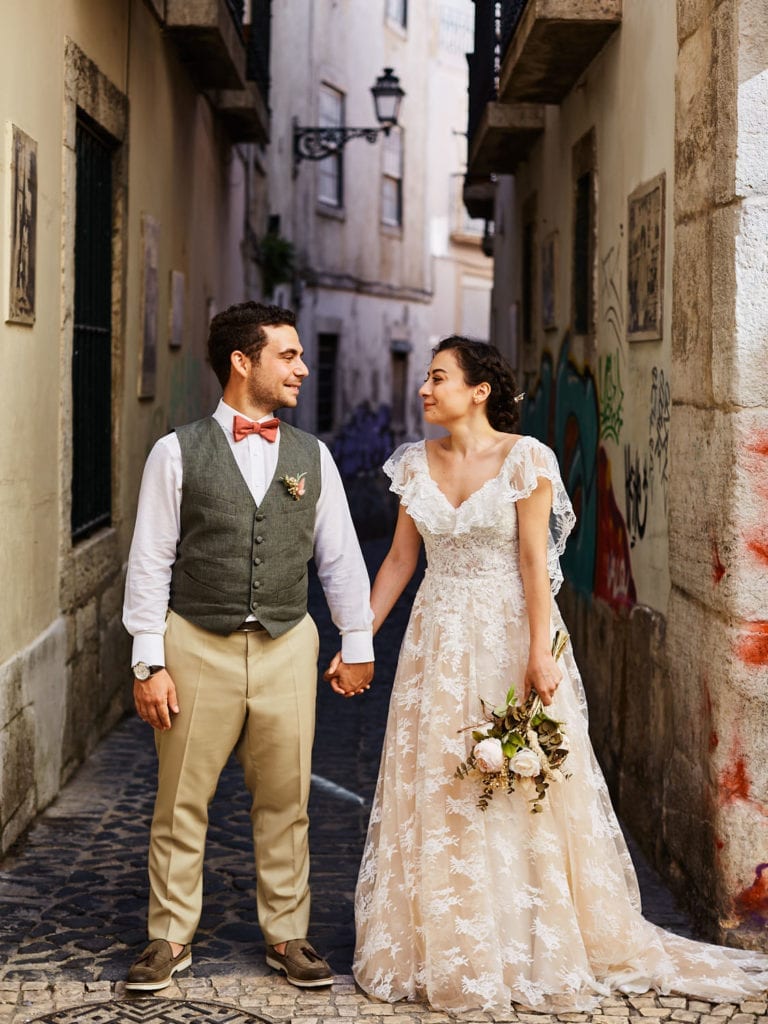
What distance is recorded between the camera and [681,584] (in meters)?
5.03

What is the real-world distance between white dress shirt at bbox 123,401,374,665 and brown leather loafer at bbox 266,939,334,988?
0.82 m

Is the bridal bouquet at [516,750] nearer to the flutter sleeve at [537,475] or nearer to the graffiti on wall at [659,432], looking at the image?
the flutter sleeve at [537,475]

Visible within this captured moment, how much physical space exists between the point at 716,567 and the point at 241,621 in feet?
4.87

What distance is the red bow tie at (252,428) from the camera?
4137 millimetres

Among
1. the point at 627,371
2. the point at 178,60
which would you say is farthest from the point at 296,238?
the point at 627,371

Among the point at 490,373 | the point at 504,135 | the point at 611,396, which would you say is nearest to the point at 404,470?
the point at 490,373

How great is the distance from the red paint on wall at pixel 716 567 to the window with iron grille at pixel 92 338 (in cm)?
322

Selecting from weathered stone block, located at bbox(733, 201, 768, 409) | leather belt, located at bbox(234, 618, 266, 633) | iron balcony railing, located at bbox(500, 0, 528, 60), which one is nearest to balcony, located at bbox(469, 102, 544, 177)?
iron balcony railing, located at bbox(500, 0, 528, 60)

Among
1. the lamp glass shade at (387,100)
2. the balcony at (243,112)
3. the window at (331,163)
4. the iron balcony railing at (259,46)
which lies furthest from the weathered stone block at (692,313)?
the window at (331,163)

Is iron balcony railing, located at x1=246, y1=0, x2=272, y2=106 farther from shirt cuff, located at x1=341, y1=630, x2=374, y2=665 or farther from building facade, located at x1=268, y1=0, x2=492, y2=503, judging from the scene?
shirt cuff, located at x1=341, y1=630, x2=374, y2=665

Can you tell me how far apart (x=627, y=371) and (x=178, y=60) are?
4.26 metres

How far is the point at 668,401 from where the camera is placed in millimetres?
5629

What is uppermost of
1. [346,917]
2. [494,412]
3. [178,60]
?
[178,60]

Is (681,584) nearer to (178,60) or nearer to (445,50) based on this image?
(178,60)
